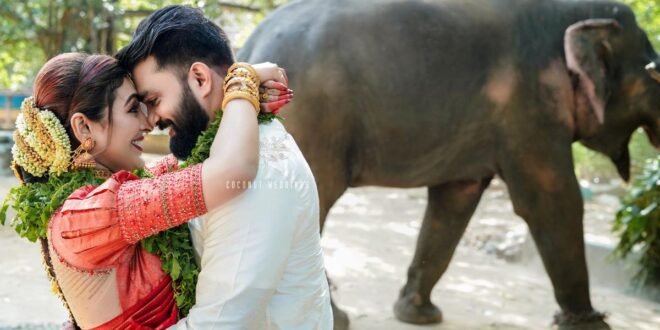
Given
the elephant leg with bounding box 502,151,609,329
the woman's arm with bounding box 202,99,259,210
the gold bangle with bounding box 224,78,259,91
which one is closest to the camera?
the woman's arm with bounding box 202,99,259,210

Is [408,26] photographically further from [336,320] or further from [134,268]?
[134,268]

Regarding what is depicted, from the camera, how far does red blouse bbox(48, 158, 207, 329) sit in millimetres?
1523


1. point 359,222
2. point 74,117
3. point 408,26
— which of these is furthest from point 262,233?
point 359,222

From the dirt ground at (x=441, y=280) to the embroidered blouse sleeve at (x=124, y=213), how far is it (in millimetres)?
2338

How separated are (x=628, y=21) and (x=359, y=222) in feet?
17.6

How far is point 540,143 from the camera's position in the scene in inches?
171

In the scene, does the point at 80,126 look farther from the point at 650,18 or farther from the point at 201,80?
the point at 650,18

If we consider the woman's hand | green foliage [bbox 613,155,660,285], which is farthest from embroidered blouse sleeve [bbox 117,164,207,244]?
green foliage [bbox 613,155,660,285]

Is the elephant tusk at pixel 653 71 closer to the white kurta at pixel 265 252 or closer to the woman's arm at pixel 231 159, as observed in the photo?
the white kurta at pixel 265 252

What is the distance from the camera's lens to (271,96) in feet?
5.60

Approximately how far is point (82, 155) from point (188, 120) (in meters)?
0.27

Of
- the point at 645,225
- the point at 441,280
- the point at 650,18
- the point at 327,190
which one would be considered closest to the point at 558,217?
the point at 327,190

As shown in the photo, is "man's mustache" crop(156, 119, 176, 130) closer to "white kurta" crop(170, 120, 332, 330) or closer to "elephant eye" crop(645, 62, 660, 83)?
"white kurta" crop(170, 120, 332, 330)

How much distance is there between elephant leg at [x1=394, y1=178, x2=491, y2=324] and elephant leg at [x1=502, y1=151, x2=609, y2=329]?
1.23 ft
